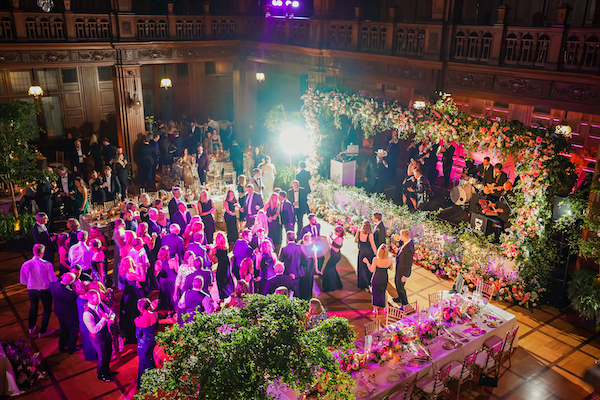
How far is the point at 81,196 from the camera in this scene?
37.5 ft

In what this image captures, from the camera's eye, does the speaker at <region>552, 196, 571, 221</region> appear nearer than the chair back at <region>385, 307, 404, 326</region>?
No

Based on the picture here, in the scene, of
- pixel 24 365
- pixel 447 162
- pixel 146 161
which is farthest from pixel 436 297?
pixel 146 161

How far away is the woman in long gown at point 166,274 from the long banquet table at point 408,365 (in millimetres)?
3195

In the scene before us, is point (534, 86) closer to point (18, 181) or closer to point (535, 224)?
point (535, 224)

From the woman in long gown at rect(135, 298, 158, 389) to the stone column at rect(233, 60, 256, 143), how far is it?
12437 millimetres

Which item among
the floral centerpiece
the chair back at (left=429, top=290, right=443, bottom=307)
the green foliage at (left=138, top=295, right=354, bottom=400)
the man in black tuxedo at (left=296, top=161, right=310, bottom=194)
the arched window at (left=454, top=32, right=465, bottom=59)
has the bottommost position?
the floral centerpiece

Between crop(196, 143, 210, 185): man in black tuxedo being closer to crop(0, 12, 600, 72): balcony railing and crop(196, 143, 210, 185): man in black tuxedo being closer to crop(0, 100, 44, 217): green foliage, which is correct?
crop(0, 100, 44, 217): green foliage

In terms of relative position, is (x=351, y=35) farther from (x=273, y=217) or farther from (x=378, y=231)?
(x=378, y=231)

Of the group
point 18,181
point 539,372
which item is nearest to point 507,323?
point 539,372

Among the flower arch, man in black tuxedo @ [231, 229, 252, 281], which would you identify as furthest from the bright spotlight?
man in black tuxedo @ [231, 229, 252, 281]

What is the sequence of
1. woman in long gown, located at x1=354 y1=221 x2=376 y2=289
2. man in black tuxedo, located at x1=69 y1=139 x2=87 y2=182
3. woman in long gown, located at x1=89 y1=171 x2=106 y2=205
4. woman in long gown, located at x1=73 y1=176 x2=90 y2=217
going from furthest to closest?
1. man in black tuxedo, located at x1=69 y1=139 x2=87 y2=182
2. woman in long gown, located at x1=89 y1=171 x2=106 y2=205
3. woman in long gown, located at x1=73 y1=176 x2=90 y2=217
4. woman in long gown, located at x1=354 y1=221 x2=376 y2=289

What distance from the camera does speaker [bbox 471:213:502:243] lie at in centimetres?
1020

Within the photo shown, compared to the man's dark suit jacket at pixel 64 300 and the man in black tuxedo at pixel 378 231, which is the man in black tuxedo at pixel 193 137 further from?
the man's dark suit jacket at pixel 64 300

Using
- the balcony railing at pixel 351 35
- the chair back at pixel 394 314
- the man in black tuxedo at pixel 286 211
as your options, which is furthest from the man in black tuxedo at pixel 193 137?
the chair back at pixel 394 314
